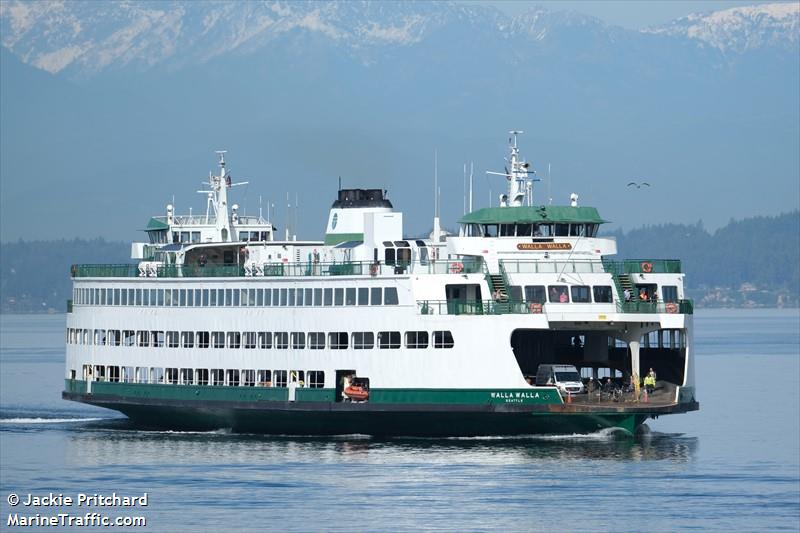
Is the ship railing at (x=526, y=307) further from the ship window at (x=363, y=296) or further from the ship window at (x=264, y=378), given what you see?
the ship window at (x=264, y=378)

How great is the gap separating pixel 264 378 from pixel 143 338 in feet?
20.3

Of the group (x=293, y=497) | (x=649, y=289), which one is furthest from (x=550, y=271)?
(x=293, y=497)

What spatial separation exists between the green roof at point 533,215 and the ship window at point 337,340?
5.66 meters

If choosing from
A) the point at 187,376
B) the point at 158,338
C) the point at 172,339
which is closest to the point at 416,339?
the point at 187,376

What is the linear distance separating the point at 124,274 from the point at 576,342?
54.8 feet

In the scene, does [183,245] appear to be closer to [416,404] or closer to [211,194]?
[211,194]

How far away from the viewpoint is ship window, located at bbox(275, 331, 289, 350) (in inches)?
2405

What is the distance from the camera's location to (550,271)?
58.3 m

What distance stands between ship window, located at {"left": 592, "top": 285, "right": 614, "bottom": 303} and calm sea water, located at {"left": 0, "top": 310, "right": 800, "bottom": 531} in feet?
13.9

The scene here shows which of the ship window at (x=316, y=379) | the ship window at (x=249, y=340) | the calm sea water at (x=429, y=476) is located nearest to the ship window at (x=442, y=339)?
the calm sea water at (x=429, y=476)

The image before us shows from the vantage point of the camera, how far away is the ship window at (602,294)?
5794 centimetres

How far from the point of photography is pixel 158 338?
65.0m

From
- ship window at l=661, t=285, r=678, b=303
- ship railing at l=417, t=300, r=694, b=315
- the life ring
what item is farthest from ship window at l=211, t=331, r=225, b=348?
ship window at l=661, t=285, r=678, b=303

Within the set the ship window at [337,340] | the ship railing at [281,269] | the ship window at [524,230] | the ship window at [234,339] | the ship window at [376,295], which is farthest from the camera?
the ship window at [234,339]
